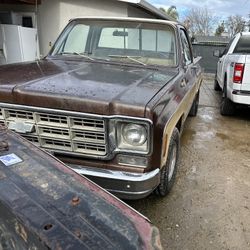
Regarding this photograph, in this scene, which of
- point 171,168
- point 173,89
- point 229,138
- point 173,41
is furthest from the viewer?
point 229,138

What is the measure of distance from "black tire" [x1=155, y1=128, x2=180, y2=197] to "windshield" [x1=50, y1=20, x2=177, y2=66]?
1061 millimetres

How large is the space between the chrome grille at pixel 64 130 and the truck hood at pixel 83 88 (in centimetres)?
9

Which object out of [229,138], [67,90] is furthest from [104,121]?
[229,138]

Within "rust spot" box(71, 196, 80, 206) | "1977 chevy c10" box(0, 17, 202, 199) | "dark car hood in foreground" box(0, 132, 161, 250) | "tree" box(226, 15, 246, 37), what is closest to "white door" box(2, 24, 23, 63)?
"1977 chevy c10" box(0, 17, 202, 199)

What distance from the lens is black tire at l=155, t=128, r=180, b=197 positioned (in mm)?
3228

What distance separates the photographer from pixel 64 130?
2697 millimetres

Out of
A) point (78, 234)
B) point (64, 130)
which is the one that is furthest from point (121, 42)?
point (78, 234)

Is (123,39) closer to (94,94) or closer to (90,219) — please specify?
(94,94)

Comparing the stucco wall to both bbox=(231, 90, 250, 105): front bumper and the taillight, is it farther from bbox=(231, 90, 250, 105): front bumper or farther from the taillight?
bbox=(231, 90, 250, 105): front bumper

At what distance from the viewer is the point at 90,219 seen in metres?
1.33

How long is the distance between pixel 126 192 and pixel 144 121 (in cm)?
60

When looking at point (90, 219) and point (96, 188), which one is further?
point (96, 188)

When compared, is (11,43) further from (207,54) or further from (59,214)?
(59,214)

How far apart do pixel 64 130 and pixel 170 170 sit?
133 cm
